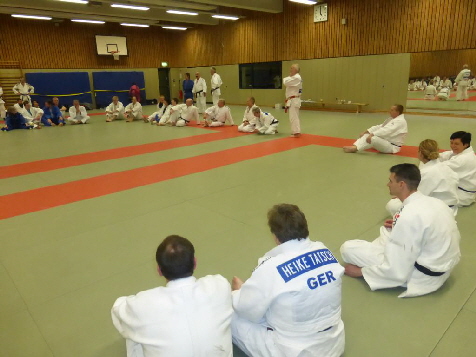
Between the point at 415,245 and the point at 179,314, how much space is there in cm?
179

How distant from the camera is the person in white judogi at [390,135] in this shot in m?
7.26

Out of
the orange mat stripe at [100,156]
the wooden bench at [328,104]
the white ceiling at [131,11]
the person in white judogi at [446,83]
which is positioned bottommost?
the orange mat stripe at [100,156]

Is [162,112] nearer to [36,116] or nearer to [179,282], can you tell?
[36,116]

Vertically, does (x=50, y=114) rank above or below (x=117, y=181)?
above

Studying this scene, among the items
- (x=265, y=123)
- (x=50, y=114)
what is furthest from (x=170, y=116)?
(x=50, y=114)

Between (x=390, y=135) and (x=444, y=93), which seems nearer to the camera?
(x=390, y=135)

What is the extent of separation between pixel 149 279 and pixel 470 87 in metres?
17.9

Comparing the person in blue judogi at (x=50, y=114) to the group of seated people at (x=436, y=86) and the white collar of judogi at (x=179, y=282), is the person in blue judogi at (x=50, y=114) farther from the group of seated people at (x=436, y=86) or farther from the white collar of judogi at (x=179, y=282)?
the group of seated people at (x=436, y=86)

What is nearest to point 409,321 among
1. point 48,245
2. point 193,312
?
point 193,312

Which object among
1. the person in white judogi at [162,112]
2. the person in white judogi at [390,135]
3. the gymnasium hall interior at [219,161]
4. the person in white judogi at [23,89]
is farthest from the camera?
the person in white judogi at [23,89]

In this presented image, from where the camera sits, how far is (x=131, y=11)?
1856cm

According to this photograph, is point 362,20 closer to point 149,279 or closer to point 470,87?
point 470,87

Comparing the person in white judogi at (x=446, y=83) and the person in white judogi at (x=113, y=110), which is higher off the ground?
the person in white judogi at (x=446, y=83)

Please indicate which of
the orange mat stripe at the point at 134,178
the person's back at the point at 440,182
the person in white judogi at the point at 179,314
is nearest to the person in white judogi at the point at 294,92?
the orange mat stripe at the point at 134,178
